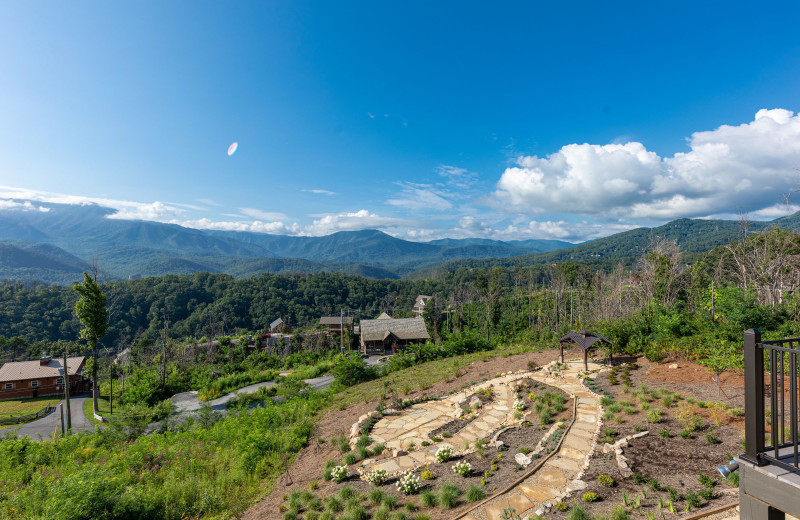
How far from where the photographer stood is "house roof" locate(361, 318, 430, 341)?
44.4 metres

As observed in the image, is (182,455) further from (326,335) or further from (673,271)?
(326,335)

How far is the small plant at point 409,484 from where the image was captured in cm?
537

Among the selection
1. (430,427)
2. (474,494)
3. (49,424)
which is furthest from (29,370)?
(474,494)

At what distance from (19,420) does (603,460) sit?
37941 millimetres

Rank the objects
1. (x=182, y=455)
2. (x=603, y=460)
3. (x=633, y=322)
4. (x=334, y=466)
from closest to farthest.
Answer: (x=603, y=460), (x=334, y=466), (x=182, y=455), (x=633, y=322)

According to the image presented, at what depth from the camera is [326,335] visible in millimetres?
46531

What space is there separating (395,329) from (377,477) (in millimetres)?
40109

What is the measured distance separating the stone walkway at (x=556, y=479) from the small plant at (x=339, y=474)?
2666 millimetres

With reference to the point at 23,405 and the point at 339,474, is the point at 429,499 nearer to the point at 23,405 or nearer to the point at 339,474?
the point at 339,474

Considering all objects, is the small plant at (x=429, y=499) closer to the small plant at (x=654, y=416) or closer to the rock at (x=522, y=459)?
the rock at (x=522, y=459)

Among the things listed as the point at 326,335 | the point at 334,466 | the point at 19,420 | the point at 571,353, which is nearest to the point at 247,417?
the point at 334,466

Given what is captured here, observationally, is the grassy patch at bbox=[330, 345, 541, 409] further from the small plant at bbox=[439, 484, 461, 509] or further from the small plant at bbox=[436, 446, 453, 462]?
the small plant at bbox=[439, 484, 461, 509]

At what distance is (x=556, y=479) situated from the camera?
5.16 metres

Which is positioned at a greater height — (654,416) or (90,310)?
(90,310)
